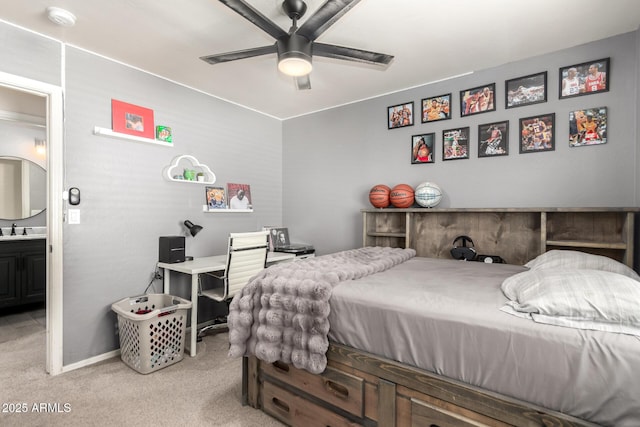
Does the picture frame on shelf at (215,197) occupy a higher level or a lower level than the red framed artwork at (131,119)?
lower

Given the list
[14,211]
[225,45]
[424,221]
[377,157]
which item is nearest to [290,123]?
[377,157]

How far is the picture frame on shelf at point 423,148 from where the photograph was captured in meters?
3.04

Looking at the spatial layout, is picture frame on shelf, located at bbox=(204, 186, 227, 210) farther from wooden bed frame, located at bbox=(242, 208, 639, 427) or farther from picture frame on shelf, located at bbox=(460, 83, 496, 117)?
picture frame on shelf, located at bbox=(460, 83, 496, 117)

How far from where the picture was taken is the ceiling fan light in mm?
1753

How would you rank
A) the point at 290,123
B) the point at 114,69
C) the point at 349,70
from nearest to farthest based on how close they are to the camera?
the point at 114,69
the point at 349,70
the point at 290,123

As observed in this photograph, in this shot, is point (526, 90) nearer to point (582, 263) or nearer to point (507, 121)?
point (507, 121)

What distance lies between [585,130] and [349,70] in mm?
1931

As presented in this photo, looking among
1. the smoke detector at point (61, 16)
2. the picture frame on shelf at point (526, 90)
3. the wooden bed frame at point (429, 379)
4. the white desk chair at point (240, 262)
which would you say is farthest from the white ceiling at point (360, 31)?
the white desk chair at point (240, 262)

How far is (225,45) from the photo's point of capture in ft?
7.71

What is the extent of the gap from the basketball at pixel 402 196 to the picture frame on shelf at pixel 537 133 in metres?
0.98

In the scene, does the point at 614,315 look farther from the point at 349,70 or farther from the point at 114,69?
the point at 114,69

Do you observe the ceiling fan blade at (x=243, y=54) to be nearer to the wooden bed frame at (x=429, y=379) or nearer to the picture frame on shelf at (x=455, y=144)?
the wooden bed frame at (x=429, y=379)

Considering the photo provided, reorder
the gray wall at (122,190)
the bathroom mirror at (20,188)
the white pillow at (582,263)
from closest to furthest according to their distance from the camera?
the white pillow at (582,263)
the gray wall at (122,190)
the bathroom mirror at (20,188)

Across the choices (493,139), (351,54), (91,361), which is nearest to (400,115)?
(493,139)
